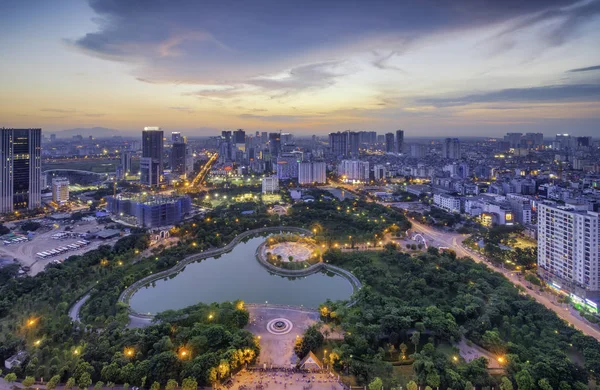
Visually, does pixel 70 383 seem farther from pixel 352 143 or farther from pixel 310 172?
pixel 352 143

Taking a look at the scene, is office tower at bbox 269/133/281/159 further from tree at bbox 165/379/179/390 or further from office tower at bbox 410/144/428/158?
tree at bbox 165/379/179/390

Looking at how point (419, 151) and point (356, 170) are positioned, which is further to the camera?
point (419, 151)

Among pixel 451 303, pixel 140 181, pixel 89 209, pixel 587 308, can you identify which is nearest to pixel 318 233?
pixel 451 303

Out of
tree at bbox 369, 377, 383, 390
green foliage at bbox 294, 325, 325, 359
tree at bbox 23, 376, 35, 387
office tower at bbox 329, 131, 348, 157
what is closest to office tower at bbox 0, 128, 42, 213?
tree at bbox 23, 376, 35, 387

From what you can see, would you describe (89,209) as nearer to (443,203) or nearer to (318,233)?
(318,233)

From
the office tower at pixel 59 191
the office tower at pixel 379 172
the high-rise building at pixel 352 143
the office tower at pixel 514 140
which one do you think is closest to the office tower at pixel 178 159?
the office tower at pixel 59 191

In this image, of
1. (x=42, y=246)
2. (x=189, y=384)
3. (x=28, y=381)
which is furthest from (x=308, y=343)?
(x=42, y=246)
